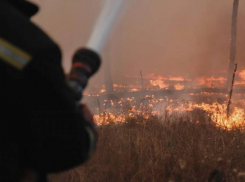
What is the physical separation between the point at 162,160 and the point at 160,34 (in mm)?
17606

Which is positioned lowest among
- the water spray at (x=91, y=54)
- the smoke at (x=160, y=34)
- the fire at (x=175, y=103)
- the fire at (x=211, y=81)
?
the water spray at (x=91, y=54)

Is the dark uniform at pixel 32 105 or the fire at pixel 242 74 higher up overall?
the fire at pixel 242 74

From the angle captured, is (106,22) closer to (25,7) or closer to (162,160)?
(25,7)

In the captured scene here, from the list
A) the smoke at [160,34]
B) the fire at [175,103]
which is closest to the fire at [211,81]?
the fire at [175,103]

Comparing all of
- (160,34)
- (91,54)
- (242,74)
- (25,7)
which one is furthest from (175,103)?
(160,34)

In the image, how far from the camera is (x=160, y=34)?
19.2 metres

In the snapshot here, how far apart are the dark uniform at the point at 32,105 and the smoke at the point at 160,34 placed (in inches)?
567

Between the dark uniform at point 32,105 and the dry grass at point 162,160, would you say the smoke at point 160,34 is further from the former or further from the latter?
the dark uniform at point 32,105

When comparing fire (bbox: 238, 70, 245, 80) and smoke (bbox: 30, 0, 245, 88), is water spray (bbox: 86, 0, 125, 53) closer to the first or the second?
fire (bbox: 238, 70, 245, 80)

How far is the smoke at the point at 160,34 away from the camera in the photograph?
1576cm

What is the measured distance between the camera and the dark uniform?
2.20 feet

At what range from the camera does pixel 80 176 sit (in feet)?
8.10

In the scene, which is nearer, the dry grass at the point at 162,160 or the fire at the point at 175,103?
the dry grass at the point at 162,160

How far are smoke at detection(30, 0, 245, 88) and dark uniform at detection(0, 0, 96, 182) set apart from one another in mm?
14401
